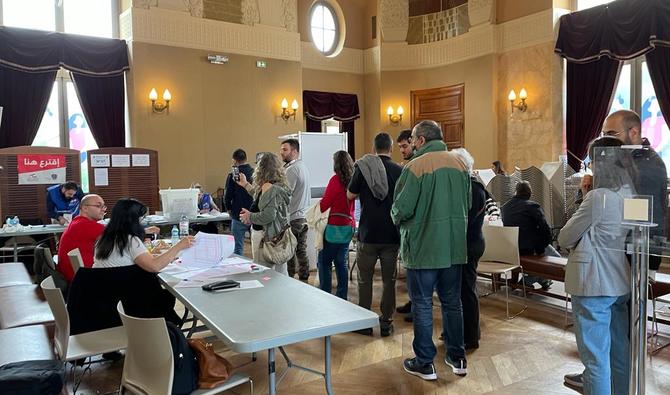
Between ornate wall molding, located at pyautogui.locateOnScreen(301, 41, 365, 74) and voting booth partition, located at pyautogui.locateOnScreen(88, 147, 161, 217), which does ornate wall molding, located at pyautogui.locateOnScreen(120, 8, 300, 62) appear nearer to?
ornate wall molding, located at pyautogui.locateOnScreen(301, 41, 365, 74)

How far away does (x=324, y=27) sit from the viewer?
10609 mm

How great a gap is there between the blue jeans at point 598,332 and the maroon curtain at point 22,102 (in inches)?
314

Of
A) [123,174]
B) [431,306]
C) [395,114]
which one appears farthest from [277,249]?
[395,114]

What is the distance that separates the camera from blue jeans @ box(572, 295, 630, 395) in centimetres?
228

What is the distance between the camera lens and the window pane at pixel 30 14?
7.65m

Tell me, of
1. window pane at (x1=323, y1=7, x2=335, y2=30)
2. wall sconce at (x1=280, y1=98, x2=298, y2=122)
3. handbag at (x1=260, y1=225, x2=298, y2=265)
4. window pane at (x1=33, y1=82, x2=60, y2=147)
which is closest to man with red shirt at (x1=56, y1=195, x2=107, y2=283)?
handbag at (x1=260, y1=225, x2=298, y2=265)

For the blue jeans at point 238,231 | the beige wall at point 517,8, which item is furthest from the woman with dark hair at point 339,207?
the beige wall at point 517,8

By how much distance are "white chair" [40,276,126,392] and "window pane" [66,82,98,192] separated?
6.13 m

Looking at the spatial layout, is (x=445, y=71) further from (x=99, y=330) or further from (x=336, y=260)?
(x=99, y=330)

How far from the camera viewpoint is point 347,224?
159 inches

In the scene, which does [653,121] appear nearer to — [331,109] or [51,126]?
[331,109]

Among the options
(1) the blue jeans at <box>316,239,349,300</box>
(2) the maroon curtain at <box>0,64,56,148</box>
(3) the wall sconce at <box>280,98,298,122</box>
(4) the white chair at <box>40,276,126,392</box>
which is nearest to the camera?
(4) the white chair at <box>40,276,126,392</box>

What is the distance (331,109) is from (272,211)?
23.7 feet

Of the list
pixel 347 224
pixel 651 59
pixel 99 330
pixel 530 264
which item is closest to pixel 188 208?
pixel 347 224
